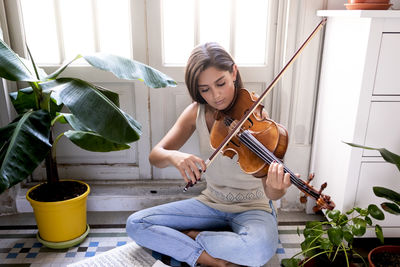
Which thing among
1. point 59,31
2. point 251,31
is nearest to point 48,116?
point 59,31

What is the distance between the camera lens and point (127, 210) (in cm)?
177

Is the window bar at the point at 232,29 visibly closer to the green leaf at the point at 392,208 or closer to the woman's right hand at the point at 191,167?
the woman's right hand at the point at 191,167

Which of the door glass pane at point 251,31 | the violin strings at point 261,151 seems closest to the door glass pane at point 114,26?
the door glass pane at point 251,31

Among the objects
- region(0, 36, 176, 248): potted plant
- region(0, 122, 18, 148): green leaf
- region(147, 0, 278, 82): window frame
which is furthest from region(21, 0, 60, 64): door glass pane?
region(0, 122, 18, 148): green leaf

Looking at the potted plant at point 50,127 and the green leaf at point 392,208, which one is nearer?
the potted plant at point 50,127

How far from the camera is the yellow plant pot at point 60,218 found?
139 centimetres

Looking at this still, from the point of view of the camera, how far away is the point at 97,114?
1.06m

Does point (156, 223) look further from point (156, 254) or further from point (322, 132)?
point (322, 132)

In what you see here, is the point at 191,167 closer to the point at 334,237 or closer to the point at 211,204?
the point at 211,204

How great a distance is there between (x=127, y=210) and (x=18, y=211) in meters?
0.53

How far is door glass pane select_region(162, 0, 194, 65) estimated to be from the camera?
1596 millimetres

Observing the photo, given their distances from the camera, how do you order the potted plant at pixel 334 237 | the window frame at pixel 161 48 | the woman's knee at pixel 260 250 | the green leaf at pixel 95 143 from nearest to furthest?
the potted plant at pixel 334 237 < the woman's knee at pixel 260 250 < the green leaf at pixel 95 143 < the window frame at pixel 161 48

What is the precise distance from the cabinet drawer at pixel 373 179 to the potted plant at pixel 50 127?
807mm

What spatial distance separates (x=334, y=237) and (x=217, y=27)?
1020 mm
